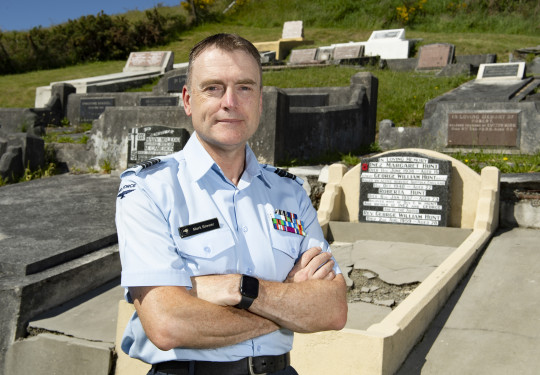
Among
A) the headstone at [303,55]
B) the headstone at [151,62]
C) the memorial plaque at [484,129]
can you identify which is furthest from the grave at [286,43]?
the memorial plaque at [484,129]

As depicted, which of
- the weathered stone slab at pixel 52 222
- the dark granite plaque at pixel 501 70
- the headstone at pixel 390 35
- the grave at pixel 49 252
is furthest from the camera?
the headstone at pixel 390 35

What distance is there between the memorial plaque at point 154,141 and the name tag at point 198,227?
6244 mm

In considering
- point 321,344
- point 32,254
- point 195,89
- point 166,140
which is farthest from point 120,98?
point 195,89

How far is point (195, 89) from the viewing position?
6.07ft

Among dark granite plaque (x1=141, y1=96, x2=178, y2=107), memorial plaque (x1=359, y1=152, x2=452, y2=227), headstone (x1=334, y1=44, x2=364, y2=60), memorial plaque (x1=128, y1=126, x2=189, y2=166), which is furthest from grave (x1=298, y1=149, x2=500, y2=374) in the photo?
headstone (x1=334, y1=44, x2=364, y2=60)

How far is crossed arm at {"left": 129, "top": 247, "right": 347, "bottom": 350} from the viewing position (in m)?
1.68

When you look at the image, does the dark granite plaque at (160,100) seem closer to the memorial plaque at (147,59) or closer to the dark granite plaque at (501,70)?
the memorial plaque at (147,59)

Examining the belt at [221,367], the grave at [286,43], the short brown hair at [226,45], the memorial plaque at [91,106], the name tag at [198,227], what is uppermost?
the grave at [286,43]

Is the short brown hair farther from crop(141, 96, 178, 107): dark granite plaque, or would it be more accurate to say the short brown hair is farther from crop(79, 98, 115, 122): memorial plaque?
crop(79, 98, 115, 122): memorial plaque

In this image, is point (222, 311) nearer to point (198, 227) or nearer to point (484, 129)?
point (198, 227)

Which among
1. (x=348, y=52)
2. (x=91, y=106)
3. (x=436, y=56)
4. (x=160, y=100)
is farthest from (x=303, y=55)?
(x=160, y=100)

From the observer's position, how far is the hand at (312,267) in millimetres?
1983

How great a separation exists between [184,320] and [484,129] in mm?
9323

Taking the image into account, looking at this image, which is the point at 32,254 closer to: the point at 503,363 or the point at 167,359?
the point at 167,359
